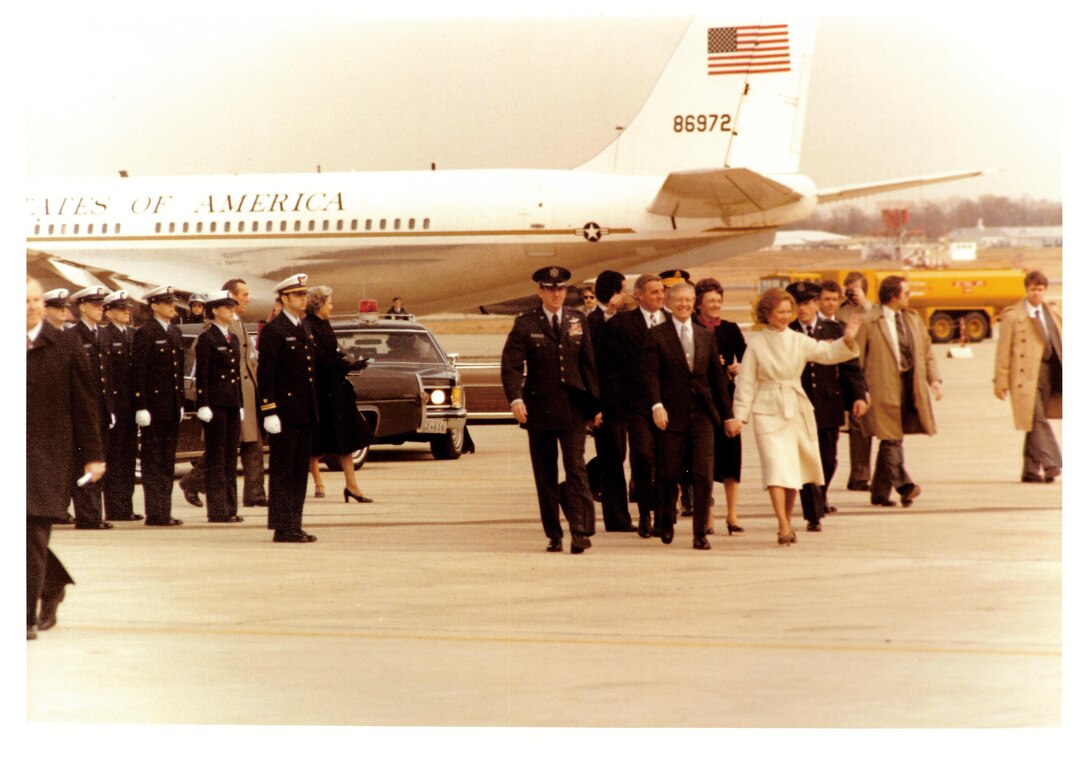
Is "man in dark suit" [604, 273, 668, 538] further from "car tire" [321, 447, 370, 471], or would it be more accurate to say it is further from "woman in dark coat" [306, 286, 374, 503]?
"car tire" [321, 447, 370, 471]

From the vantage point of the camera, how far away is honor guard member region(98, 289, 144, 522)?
467 inches

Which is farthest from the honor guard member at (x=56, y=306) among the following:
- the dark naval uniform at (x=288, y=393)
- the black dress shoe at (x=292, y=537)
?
the black dress shoe at (x=292, y=537)

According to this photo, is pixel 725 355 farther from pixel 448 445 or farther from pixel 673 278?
pixel 448 445

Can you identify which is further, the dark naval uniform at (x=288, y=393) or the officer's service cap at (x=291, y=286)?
the officer's service cap at (x=291, y=286)

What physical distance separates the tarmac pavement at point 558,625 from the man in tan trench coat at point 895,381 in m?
0.42

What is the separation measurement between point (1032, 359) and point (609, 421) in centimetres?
369

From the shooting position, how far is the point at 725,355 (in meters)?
11.3

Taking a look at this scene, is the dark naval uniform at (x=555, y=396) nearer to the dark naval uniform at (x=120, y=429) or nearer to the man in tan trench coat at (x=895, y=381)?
the man in tan trench coat at (x=895, y=381)

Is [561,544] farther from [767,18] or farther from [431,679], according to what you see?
[767,18]

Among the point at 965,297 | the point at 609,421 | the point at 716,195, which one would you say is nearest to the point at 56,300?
the point at 609,421

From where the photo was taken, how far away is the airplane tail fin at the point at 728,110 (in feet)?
88.2

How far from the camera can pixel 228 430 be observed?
475 inches

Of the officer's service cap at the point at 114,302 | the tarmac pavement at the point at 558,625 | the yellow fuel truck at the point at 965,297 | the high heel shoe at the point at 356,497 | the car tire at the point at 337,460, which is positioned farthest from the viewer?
the yellow fuel truck at the point at 965,297

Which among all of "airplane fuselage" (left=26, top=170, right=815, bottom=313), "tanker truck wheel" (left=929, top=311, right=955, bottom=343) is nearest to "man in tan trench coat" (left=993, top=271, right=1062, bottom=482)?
"airplane fuselage" (left=26, top=170, right=815, bottom=313)
